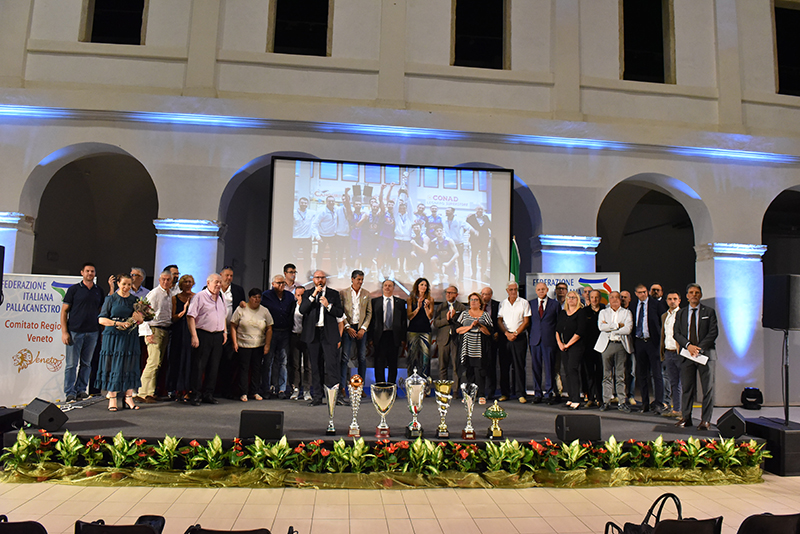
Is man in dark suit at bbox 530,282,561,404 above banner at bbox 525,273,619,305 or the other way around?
the other way around

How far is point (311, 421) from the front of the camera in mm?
4887

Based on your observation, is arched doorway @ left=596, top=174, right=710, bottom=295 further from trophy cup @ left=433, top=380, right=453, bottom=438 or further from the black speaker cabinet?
trophy cup @ left=433, top=380, right=453, bottom=438

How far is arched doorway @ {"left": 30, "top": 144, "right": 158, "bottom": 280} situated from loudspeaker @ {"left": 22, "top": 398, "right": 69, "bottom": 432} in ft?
21.3

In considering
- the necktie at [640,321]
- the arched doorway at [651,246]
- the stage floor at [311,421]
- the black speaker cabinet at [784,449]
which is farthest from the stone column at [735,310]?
the arched doorway at [651,246]

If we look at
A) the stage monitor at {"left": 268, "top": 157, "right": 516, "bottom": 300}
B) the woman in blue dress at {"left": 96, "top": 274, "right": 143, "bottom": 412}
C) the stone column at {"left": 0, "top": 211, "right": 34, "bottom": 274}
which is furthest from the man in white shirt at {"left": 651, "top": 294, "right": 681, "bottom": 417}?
the stone column at {"left": 0, "top": 211, "right": 34, "bottom": 274}

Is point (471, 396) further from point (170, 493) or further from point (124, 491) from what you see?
point (124, 491)

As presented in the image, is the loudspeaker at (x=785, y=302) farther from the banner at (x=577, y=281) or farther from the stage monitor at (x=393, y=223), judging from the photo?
the stage monitor at (x=393, y=223)

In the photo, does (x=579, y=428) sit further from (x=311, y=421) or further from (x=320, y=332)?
(x=320, y=332)

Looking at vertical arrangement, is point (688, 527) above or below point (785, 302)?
below

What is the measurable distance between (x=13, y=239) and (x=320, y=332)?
436 centimetres

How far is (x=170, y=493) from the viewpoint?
12.0ft

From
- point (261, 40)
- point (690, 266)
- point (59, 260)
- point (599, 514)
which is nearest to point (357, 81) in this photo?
point (261, 40)

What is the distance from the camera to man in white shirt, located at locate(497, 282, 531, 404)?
6.37 m

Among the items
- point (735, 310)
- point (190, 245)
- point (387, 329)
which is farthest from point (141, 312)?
point (735, 310)
